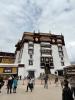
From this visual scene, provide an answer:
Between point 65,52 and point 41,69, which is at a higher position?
point 65,52

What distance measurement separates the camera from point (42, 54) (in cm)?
7144

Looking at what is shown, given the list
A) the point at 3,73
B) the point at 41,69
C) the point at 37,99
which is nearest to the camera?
the point at 37,99

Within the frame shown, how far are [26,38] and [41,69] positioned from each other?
12.0 meters

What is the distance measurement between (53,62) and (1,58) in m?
18.4

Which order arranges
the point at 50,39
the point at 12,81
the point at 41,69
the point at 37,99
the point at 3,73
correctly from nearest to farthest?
the point at 37,99
the point at 12,81
the point at 3,73
the point at 41,69
the point at 50,39

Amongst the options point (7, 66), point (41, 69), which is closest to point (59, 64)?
point (41, 69)

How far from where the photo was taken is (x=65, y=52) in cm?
7519

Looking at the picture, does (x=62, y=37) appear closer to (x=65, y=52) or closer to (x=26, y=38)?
(x=65, y=52)

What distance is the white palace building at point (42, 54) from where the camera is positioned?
2699 inches

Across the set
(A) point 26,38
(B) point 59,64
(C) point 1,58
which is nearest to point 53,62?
(B) point 59,64

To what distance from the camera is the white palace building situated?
225 ft

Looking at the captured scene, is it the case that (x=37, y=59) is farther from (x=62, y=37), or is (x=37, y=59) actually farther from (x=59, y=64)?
(x=62, y=37)

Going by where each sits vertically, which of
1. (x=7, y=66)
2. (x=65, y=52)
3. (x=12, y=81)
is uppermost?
(x=65, y=52)

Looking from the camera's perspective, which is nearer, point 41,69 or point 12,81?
point 12,81
